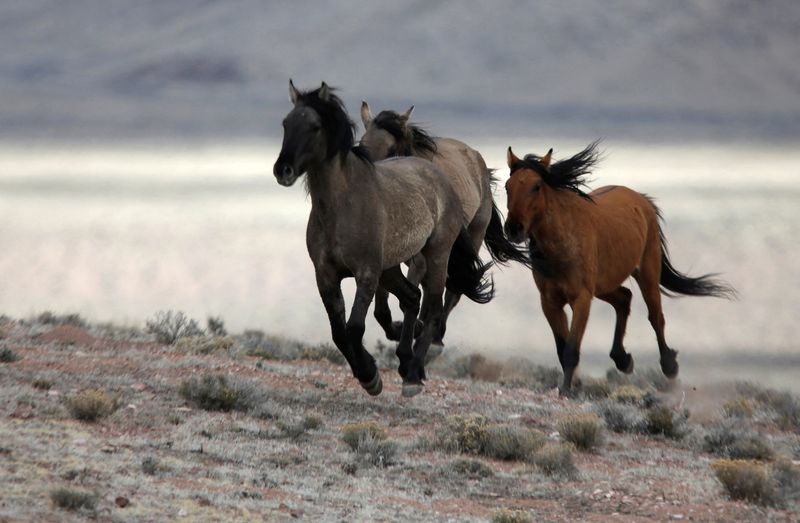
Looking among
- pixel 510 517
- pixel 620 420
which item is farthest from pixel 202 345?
pixel 510 517

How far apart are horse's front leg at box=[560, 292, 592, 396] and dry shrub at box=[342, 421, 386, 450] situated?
3301 mm

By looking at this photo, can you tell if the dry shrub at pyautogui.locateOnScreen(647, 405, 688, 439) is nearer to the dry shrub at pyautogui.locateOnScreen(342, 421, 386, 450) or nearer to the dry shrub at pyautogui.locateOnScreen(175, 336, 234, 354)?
the dry shrub at pyautogui.locateOnScreen(342, 421, 386, 450)

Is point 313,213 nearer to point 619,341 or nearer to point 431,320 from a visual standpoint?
point 431,320

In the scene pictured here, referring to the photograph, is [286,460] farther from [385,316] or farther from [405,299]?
[385,316]

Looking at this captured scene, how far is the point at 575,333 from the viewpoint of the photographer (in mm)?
15117

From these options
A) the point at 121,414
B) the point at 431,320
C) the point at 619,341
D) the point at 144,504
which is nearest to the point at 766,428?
the point at 619,341

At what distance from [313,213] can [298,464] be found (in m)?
2.49

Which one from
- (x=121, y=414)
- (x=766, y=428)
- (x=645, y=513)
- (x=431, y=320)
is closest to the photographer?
(x=645, y=513)

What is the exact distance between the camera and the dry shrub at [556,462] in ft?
38.9

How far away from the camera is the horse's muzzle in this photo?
582 inches

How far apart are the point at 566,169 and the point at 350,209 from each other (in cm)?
377

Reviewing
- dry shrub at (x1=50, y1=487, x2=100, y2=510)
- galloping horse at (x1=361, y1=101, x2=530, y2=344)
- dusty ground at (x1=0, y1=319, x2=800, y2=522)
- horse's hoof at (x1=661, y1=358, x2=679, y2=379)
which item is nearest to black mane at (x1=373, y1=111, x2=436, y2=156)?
galloping horse at (x1=361, y1=101, x2=530, y2=344)

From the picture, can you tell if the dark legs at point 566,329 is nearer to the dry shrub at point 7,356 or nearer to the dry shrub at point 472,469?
the dry shrub at point 472,469

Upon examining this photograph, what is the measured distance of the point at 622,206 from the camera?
57.0 feet
